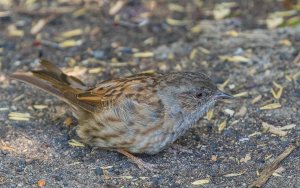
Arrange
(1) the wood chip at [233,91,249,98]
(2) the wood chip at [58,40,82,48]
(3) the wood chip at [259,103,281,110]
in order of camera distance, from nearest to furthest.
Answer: (3) the wood chip at [259,103,281,110] → (1) the wood chip at [233,91,249,98] → (2) the wood chip at [58,40,82,48]

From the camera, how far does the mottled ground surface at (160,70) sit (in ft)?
19.0

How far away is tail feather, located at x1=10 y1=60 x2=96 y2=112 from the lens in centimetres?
627

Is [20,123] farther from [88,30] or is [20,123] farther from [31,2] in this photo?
[31,2]

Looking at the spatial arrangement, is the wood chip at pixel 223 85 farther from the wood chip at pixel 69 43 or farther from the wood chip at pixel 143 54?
the wood chip at pixel 69 43

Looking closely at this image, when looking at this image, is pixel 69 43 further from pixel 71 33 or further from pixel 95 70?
pixel 95 70

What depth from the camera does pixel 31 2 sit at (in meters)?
9.02

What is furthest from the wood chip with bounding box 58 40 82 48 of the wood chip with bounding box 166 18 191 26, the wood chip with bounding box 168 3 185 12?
the wood chip with bounding box 168 3 185 12

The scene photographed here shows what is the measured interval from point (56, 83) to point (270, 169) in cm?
210

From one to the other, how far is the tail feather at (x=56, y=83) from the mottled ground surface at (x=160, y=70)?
38 centimetres

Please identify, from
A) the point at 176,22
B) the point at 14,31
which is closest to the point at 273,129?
the point at 176,22

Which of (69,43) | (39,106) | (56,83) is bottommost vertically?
(39,106)

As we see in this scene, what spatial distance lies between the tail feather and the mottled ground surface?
14.8 inches

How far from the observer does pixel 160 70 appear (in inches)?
299

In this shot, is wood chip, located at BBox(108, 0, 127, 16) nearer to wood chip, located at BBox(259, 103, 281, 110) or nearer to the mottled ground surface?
the mottled ground surface
